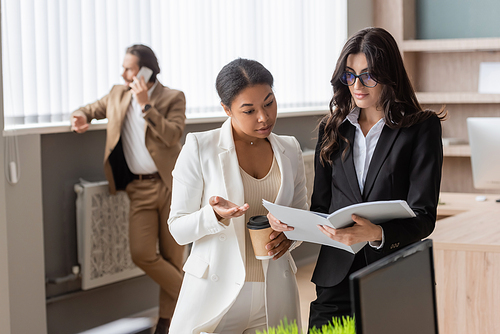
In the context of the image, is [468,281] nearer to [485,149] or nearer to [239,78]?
[485,149]

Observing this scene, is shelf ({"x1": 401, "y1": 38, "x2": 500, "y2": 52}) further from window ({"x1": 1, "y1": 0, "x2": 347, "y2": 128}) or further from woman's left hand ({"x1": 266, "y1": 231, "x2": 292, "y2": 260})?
woman's left hand ({"x1": 266, "y1": 231, "x2": 292, "y2": 260})

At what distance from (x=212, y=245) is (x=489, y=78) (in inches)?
168

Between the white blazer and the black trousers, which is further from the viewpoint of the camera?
the black trousers

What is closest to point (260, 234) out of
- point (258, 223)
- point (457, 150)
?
point (258, 223)

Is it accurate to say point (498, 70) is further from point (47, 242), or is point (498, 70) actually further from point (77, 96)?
point (47, 242)

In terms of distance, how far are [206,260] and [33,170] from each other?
176cm

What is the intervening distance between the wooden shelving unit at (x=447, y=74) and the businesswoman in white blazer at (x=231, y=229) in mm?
3873

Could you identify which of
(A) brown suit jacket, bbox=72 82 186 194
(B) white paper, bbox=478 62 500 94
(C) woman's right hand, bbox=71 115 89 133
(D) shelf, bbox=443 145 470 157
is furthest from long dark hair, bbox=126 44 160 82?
(B) white paper, bbox=478 62 500 94

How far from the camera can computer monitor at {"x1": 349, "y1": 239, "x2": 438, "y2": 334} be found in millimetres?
858

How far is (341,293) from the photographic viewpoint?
5.44 ft

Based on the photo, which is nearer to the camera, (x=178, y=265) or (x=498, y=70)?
(x=178, y=265)

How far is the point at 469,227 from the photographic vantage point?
2680 millimetres

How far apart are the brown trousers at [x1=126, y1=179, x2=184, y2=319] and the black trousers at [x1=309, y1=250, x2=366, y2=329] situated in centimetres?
180

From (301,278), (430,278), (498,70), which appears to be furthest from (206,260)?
(498,70)
